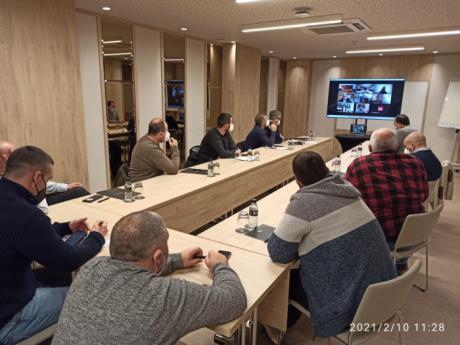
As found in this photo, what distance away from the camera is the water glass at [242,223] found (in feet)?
6.94

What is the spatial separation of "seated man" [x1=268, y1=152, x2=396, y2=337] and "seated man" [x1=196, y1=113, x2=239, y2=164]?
2.78 meters

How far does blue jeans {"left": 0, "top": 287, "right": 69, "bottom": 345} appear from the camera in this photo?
4.54 ft

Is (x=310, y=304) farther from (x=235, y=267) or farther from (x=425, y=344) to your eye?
(x=425, y=344)

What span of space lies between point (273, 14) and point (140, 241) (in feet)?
13.1

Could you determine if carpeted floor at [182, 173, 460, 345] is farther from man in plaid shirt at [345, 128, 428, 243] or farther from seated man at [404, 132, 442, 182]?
seated man at [404, 132, 442, 182]

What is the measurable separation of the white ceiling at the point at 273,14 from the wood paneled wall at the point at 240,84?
31.1 inches

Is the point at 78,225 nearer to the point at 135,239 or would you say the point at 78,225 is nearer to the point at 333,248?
the point at 135,239

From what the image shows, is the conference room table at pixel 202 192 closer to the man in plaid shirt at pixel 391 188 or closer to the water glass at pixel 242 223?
the water glass at pixel 242 223

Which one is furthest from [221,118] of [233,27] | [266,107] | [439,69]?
[439,69]

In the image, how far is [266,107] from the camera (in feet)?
29.9

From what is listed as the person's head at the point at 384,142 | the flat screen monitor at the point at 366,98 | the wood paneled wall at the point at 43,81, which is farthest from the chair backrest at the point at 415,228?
the flat screen monitor at the point at 366,98

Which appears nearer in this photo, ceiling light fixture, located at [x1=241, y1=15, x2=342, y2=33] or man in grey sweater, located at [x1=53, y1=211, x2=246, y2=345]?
man in grey sweater, located at [x1=53, y1=211, x2=246, y2=345]

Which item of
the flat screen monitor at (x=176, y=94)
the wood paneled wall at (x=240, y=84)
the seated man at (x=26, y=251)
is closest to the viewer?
the seated man at (x=26, y=251)

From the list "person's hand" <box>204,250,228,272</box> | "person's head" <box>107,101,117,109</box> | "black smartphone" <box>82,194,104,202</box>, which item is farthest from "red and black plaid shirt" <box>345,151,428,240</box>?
"person's head" <box>107,101,117,109</box>
